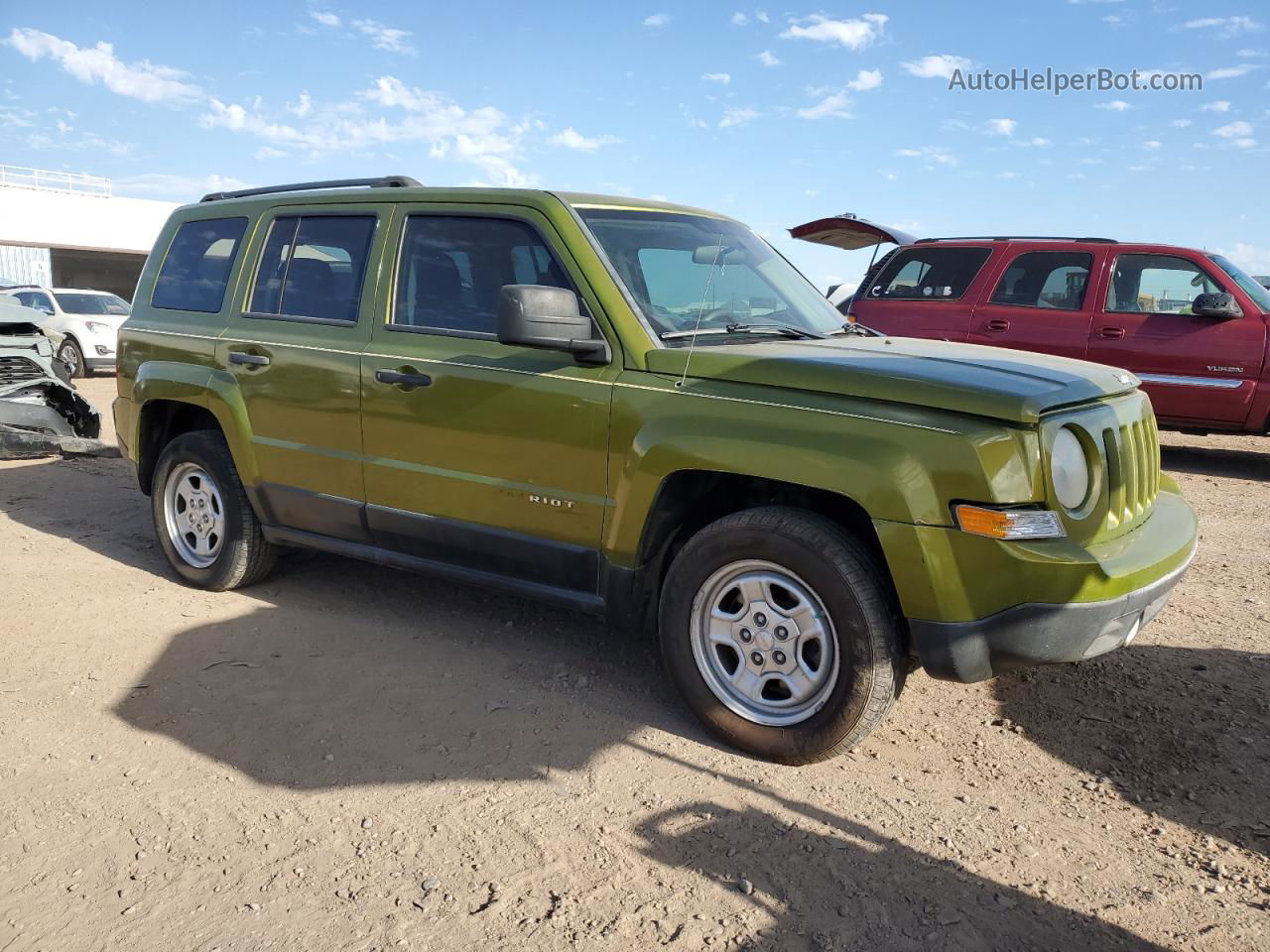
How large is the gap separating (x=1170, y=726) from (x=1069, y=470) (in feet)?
4.18

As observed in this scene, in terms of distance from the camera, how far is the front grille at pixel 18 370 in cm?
855

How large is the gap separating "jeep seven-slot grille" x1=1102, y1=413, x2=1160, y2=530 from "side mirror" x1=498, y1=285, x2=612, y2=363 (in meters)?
1.73

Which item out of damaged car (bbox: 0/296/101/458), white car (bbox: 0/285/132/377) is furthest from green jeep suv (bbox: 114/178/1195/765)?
white car (bbox: 0/285/132/377)

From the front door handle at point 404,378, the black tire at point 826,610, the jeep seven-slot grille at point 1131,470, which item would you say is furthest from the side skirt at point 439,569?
the jeep seven-slot grille at point 1131,470

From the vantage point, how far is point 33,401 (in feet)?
28.4

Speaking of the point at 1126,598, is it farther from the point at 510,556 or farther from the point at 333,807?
the point at 333,807

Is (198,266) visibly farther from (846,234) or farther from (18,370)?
(846,234)

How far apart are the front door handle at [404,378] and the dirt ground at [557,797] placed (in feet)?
3.85

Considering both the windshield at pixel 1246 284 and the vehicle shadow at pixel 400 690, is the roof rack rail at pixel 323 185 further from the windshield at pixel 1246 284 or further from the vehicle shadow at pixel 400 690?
the windshield at pixel 1246 284

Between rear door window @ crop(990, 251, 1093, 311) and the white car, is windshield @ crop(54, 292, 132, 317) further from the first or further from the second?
rear door window @ crop(990, 251, 1093, 311)

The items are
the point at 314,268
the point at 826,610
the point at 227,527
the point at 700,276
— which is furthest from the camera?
the point at 227,527

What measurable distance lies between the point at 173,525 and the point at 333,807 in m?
2.79

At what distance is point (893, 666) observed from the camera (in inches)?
127

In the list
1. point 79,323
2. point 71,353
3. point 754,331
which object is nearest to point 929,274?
point 754,331
